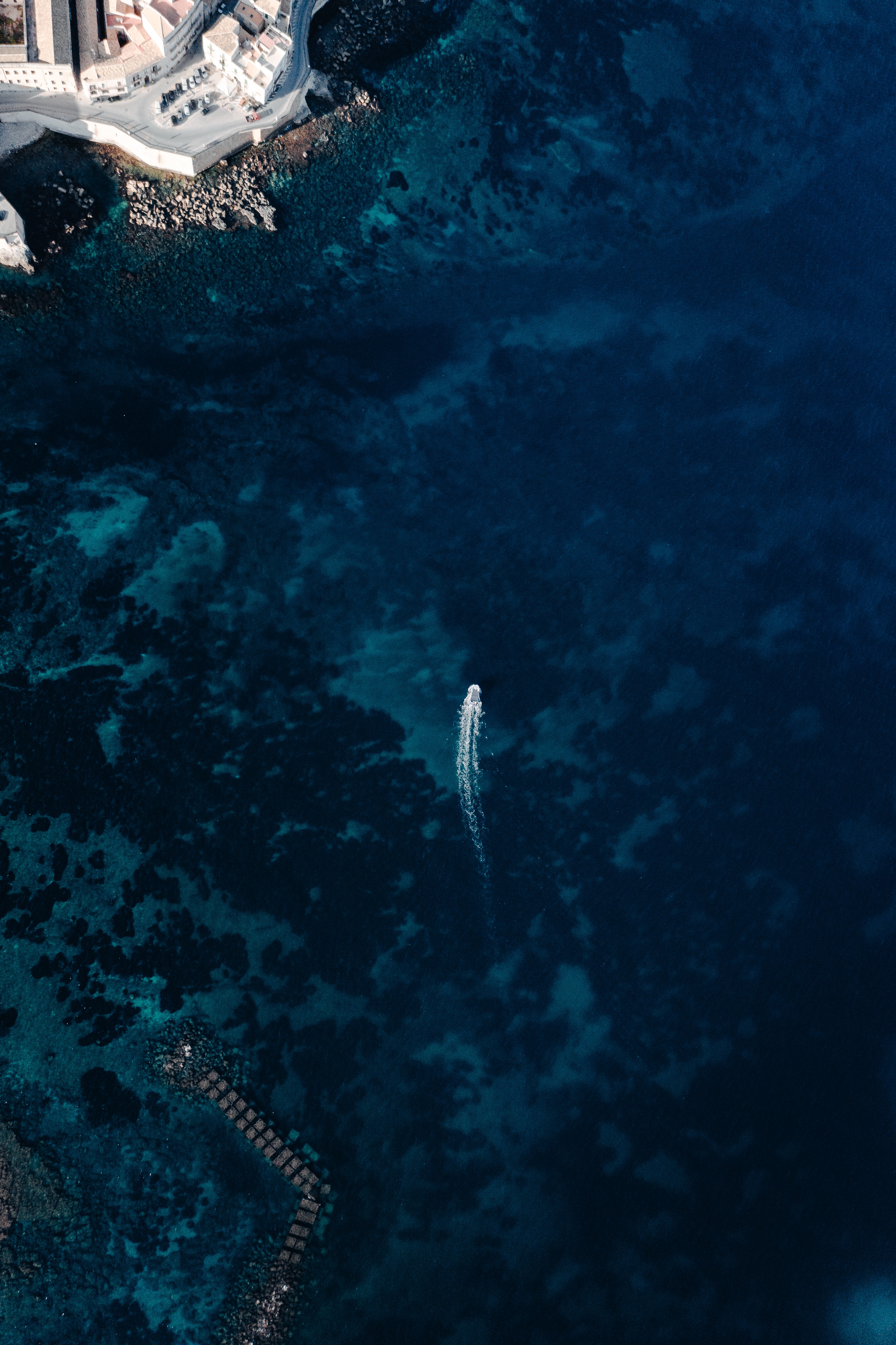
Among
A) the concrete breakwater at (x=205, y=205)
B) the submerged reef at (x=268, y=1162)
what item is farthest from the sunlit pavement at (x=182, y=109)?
the submerged reef at (x=268, y=1162)

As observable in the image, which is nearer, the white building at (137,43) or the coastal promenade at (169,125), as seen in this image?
the white building at (137,43)

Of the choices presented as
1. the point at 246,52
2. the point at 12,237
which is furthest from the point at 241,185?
the point at 12,237

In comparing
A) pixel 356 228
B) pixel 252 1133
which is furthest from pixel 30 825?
pixel 356 228

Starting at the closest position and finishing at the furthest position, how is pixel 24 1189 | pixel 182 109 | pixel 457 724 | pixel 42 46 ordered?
pixel 24 1189 → pixel 42 46 → pixel 457 724 → pixel 182 109

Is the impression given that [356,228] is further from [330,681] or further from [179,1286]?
[179,1286]

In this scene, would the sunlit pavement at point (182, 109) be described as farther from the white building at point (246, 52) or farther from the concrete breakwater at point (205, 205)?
the concrete breakwater at point (205, 205)

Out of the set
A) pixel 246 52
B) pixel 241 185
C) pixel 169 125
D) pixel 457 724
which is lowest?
pixel 457 724

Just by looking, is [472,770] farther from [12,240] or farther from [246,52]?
[246,52]
